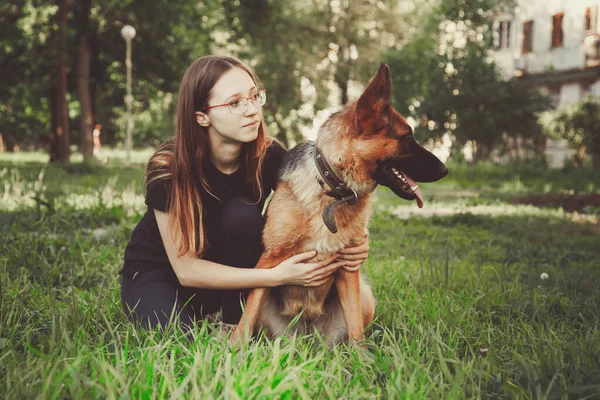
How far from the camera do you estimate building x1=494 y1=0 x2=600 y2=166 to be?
21.1 meters

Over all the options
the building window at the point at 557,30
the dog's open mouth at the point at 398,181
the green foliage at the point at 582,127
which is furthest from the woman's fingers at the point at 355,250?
the building window at the point at 557,30

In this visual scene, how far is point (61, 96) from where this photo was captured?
16.2 m

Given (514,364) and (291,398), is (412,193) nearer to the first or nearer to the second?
(514,364)

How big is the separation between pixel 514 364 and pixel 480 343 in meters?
0.34

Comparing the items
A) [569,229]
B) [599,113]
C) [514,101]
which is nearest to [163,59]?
[514,101]

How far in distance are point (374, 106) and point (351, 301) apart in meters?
1.01

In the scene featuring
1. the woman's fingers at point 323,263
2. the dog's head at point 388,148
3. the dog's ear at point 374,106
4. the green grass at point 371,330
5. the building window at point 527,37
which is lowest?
the green grass at point 371,330

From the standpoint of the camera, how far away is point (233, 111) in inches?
111

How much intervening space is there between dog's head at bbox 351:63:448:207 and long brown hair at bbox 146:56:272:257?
732 millimetres

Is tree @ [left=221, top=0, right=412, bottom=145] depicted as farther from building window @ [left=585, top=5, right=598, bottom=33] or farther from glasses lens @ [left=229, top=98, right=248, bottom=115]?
glasses lens @ [left=229, top=98, right=248, bottom=115]

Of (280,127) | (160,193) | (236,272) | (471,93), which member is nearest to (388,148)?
(236,272)

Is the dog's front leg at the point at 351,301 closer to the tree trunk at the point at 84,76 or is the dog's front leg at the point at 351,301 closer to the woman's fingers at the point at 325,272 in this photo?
the woman's fingers at the point at 325,272

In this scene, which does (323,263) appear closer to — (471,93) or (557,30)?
(471,93)

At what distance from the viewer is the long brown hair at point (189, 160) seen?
277cm
